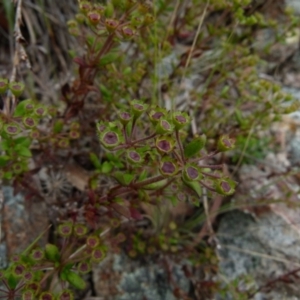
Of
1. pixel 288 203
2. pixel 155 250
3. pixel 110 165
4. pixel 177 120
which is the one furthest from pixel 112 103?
pixel 288 203

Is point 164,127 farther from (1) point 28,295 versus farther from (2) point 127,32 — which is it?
(1) point 28,295

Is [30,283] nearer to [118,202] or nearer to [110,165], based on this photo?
[118,202]

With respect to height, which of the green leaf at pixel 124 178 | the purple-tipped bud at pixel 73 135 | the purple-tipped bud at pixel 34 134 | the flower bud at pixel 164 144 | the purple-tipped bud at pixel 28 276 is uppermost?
the flower bud at pixel 164 144

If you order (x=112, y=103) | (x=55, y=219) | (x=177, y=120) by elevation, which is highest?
(x=177, y=120)

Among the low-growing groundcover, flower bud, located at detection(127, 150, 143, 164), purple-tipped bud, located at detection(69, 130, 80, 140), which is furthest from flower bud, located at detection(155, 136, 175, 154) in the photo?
purple-tipped bud, located at detection(69, 130, 80, 140)

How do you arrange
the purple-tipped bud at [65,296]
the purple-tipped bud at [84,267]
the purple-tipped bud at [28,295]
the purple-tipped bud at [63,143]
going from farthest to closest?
1. the purple-tipped bud at [63,143]
2. the purple-tipped bud at [84,267]
3. the purple-tipped bud at [65,296]
4. the purple-tipped bud at [28,295]

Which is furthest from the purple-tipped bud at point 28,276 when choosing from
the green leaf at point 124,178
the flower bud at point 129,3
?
the flower bud at point 129,3

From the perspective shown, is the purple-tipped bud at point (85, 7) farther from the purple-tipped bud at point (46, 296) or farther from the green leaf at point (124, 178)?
the purple-tipped bud at point (46, 296)

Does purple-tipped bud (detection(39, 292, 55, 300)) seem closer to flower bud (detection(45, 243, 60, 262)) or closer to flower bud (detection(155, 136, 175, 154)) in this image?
flower bud (detection(45, 243, 60, 262))

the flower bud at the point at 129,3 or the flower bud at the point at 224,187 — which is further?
the flower bud at the point at 129,3
